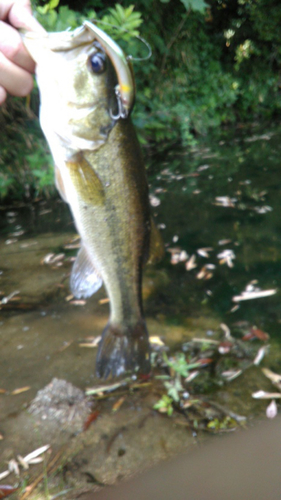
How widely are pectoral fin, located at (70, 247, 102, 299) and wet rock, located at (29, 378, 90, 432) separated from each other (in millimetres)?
888

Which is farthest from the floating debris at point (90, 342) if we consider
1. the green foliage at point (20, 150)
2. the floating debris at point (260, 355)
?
the green foliage at point (20, 150)

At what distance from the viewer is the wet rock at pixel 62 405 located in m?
2.32

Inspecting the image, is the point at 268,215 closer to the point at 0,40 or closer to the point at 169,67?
the point at 0,40

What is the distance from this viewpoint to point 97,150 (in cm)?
155

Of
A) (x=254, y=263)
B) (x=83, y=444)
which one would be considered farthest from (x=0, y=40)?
(x=254, y=263)

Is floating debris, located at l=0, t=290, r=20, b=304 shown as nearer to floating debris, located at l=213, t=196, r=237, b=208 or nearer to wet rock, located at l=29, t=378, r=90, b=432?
wet rock, located at l=29, t=378, r=90, b=432

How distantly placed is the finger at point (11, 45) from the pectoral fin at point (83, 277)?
0.79m

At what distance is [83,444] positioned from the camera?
7.10 feet

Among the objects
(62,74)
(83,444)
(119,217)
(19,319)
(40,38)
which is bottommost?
(83,444)

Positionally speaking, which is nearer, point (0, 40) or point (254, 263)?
point (0, 40)

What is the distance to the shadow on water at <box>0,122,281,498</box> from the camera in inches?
85.4

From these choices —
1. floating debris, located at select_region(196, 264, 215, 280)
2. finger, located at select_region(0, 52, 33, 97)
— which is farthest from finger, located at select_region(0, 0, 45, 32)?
→ floating debris, located at select_region(196, 264, 215, 280)

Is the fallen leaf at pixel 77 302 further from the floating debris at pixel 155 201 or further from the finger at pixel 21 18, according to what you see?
the floating debris at pixel 155 201

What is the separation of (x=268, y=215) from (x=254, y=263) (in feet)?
3.87
